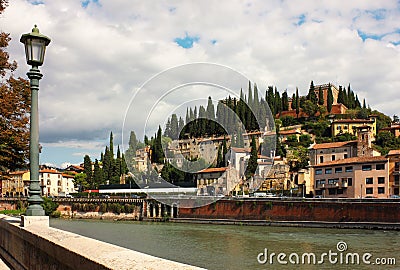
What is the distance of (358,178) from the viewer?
5606 centimetres

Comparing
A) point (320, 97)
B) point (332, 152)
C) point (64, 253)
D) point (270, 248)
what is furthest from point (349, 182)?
point (64, 253)

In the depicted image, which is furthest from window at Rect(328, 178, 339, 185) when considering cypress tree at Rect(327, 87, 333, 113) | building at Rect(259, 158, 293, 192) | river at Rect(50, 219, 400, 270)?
cypress tree at Rect(327, 87, 333, 113)

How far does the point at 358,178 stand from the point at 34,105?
52961 mm

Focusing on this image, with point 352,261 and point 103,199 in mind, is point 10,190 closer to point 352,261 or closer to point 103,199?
point 103,199

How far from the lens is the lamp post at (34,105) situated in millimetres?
7930

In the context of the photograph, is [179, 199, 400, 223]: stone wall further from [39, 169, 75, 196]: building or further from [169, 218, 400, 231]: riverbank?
[39, 169, 75, 196]: building

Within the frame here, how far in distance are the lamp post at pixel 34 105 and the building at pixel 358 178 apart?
5216cm

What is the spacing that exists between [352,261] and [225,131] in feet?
144

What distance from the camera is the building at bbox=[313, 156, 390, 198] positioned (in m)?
54.8

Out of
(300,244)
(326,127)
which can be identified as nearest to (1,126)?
(300,244)

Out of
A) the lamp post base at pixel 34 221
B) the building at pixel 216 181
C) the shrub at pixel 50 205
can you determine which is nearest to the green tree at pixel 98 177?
the shrub at pixel 50 205

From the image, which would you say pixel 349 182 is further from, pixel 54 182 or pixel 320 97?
pixel 54 182

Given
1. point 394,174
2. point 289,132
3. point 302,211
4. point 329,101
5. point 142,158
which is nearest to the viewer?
point 142,158

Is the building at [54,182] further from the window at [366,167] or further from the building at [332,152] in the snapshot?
the window at [366,167]
